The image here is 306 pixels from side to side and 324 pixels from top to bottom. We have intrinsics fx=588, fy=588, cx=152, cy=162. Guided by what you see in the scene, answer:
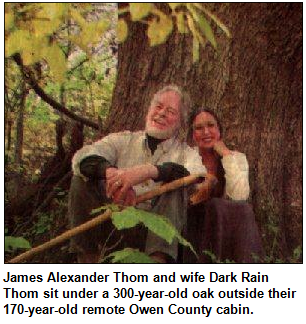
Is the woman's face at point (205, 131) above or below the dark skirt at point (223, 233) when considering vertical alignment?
above

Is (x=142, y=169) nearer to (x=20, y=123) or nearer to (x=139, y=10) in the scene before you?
(x=20, y=123)

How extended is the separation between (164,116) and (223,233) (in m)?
0.92

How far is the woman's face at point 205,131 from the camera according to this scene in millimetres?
4117

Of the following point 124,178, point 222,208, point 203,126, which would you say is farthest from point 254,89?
point 124,178

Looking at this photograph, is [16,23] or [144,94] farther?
[144,94]

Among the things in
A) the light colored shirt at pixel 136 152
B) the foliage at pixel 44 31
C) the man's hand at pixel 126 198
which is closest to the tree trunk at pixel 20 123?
the light colored shirt at pixel 136 152

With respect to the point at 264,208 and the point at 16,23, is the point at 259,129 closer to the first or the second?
the point at 264,208

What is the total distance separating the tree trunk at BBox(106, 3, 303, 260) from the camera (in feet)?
13.5

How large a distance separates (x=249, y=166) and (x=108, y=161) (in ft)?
3.31

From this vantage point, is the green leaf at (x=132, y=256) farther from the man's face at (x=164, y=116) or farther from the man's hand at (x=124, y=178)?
the man's face at (x=164, y=116)

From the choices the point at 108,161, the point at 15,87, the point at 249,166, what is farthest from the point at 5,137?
the point at 249,166

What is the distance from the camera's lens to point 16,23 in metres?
2.27

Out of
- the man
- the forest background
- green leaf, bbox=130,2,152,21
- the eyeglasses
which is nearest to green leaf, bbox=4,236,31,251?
the forest background

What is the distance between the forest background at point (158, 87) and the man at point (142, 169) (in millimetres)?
87
